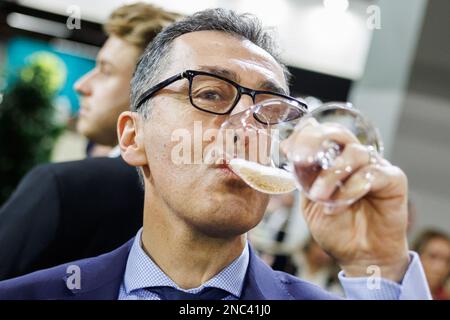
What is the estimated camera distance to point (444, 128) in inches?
110

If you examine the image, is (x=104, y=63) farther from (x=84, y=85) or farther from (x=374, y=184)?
(x=374, y=184)

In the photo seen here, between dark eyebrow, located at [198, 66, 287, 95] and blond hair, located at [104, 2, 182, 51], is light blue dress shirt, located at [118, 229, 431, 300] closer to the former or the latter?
dark eyebrow, located at [198, 66, 287, 95]

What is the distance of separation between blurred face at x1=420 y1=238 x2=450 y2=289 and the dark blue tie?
0.91m

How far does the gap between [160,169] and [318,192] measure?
0.34 m

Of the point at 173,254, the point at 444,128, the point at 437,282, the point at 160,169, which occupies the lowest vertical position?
the point at 437,282

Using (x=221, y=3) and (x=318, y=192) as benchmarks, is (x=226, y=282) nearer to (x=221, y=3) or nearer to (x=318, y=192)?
(x=318, y=192)

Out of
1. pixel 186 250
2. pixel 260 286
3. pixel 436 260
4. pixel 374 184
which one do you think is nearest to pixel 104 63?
pixel 186 250

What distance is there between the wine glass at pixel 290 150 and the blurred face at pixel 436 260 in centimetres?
102

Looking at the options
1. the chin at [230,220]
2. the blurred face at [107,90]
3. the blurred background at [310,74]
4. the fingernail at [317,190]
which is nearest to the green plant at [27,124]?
the blurred background at [310,74]

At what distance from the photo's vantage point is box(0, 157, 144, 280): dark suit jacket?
129 centimetres

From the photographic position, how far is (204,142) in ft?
3.52

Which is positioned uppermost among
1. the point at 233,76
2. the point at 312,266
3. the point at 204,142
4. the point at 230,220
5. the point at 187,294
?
the point at 233,76

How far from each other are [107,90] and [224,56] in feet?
1.32
